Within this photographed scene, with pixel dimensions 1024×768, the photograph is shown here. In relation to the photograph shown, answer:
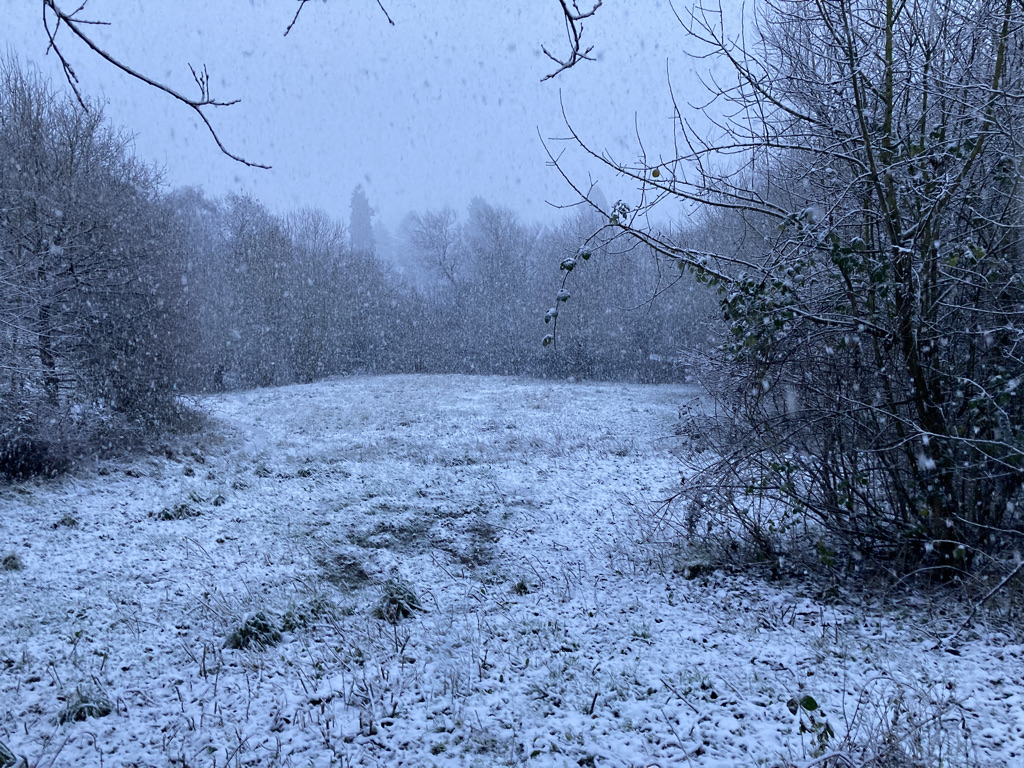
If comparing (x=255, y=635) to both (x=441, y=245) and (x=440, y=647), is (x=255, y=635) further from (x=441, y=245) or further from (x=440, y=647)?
(x=441, y=245)

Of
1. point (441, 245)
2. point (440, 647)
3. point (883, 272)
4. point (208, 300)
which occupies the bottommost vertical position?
point (440, 647)

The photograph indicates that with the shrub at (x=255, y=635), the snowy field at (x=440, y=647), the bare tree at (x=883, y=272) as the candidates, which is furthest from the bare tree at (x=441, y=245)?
the shrub at (x=255, y=635)

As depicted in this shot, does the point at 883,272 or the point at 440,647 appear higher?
the point at 883,272

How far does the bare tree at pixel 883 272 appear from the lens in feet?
14.1

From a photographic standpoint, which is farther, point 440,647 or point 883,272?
point 440,647

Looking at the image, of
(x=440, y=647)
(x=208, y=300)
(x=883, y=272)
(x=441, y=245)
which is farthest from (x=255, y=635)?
(x=441, y=245)

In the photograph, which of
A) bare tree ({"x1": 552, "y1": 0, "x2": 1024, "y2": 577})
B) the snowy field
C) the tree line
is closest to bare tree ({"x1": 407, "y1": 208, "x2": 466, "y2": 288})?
the tree line

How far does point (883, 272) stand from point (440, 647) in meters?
4.07

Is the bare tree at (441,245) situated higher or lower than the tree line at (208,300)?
higher

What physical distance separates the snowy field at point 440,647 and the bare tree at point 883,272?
1063 mm

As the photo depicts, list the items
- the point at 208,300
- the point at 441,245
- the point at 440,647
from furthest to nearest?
the point at 441,245 < the point at 208,300 < the point at 440,647

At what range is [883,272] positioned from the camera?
165 inches

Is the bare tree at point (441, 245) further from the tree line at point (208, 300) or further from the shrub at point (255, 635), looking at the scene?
the shrub at point (255, 635)

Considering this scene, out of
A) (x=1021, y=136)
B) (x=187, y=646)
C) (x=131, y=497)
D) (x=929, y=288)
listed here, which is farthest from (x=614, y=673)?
(x=131, y=497)
